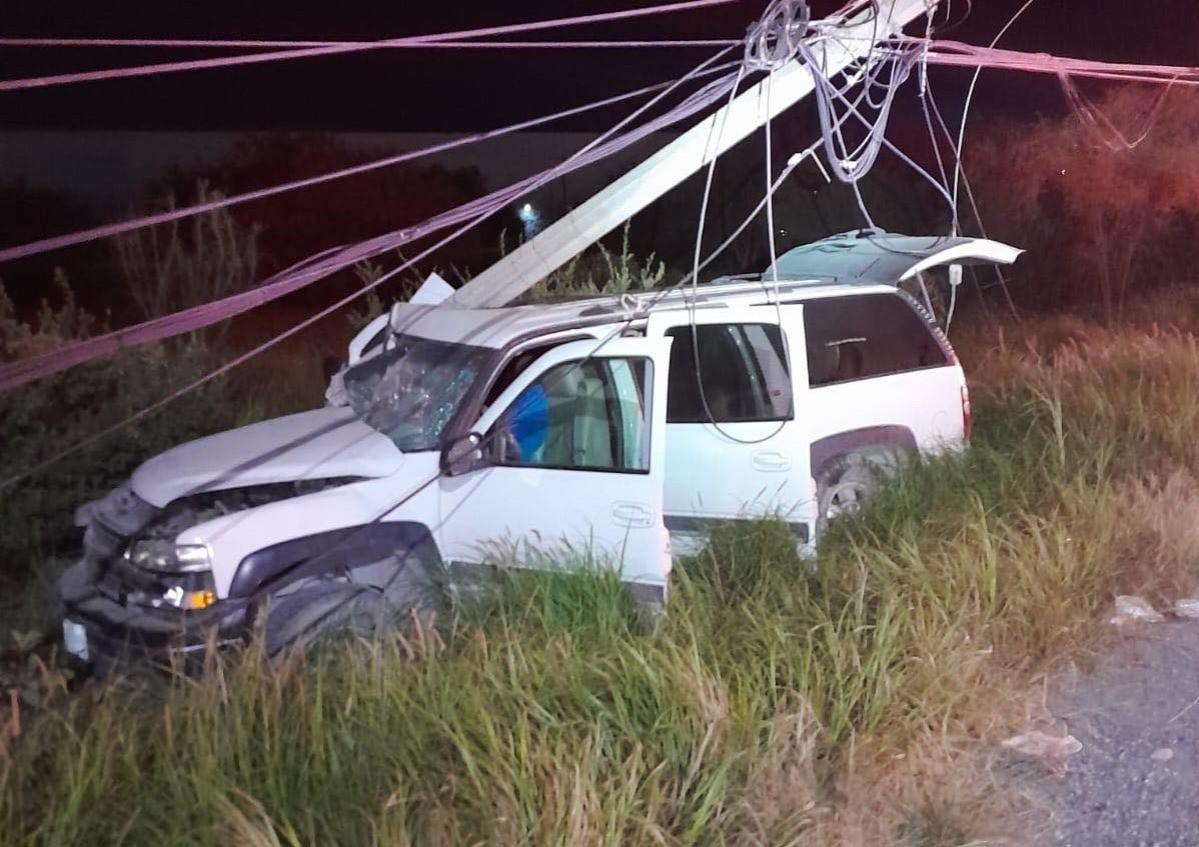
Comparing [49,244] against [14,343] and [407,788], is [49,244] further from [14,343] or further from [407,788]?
[14,343]

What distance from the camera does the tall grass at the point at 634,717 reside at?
342cm

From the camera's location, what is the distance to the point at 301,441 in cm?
538

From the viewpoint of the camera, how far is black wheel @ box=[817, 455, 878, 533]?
6.39 meters

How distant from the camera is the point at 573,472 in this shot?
517cm

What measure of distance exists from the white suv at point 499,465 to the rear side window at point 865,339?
19 mm

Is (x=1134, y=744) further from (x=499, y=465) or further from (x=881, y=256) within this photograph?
(x=881, y=256)

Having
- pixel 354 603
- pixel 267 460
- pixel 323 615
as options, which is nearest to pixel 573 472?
pixel 354 603

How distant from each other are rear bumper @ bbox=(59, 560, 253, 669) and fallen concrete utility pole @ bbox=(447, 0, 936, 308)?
2274 mm

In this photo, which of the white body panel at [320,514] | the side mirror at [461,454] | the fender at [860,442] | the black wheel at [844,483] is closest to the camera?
the white body panel at [320,514]

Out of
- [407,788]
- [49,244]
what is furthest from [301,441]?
[407,788]

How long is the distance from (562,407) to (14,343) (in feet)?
13.5

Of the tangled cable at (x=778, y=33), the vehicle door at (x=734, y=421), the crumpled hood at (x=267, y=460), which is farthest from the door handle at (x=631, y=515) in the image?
the tangled cable at (x=778, y=33)

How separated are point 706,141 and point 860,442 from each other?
6.91 feet

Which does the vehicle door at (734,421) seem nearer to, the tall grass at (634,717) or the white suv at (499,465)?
the white suv at (499,465)
